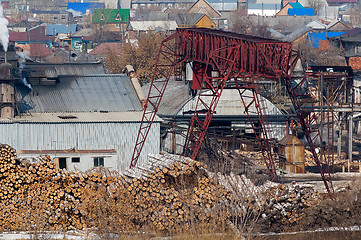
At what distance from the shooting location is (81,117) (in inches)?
1180

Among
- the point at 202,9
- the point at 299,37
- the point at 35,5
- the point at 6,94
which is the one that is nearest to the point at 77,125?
the point at 6,94

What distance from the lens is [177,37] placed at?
31125 mm

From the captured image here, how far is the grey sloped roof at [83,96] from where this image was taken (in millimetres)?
31016

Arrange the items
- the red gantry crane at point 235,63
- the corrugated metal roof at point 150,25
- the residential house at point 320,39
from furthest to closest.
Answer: the corrugated metal roof at point 150,25 → the residential house at point 320,39 → the red gantry crane at point 235,63

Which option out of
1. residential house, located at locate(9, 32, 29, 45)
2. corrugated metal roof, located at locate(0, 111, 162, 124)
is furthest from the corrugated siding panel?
residential house, located at locate(9, 32, 29, 45)

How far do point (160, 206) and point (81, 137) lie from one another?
909 centimetres

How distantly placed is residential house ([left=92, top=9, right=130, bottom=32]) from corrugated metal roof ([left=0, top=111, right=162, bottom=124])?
254 ft

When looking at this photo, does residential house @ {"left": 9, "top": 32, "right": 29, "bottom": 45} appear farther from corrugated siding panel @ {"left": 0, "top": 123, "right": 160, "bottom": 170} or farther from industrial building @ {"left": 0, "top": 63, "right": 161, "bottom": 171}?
corrugated siding panel @ {"left": 0, "top": 123, "right": 160, "bottom": 170}

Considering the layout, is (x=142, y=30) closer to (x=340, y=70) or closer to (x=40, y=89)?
(x=340, y=70)

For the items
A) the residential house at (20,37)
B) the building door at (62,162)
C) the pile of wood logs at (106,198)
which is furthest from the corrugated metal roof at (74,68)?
the residential house at (20,37)

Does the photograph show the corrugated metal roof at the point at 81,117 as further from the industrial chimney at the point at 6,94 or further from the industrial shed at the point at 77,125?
the industrial chimney at the point at 6,94

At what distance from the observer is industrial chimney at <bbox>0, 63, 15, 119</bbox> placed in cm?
2919

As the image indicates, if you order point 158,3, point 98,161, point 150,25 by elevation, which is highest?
point 158,3

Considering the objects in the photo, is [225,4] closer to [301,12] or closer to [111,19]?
[301,12]
